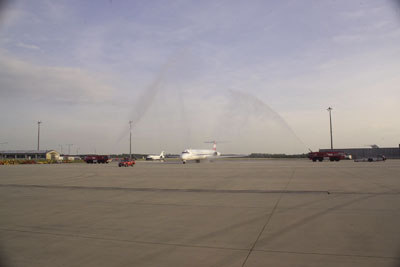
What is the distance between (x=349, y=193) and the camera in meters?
15.1

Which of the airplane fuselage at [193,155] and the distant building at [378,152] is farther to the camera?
the distant building at [378,152]

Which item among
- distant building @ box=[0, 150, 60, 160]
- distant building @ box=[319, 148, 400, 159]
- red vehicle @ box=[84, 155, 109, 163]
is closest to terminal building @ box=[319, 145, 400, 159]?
distant building @ box=[319, 148, 400, 159]

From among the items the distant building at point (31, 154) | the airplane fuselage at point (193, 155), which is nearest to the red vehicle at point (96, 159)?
the airplane fuselage at point (193, 155)

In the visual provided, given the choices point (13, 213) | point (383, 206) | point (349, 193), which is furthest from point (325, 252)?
point (13, 213)

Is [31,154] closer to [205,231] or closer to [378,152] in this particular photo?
[378,152]

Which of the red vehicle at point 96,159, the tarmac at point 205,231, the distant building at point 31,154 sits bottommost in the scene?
the tarmac at point 205,231

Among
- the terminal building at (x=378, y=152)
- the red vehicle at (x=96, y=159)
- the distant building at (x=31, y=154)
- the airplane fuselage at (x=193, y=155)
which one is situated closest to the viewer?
the airplane fuselage at (x=193, y=155)

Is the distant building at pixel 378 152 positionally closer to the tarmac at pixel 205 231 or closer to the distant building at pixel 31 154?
the tarmac at pixel 205 231

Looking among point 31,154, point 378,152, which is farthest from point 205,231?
point 31,154

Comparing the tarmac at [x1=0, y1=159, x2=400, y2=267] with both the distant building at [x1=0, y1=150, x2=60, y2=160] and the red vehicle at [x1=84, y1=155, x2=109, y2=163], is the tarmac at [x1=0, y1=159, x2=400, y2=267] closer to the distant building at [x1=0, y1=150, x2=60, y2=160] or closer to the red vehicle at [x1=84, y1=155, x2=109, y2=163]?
the red vehicle at [x1=84, y1=155, x2=109, y2=163]

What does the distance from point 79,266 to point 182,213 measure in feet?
17.4

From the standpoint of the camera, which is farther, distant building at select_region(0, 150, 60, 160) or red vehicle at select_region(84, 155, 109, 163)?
distant building at select_region(0, 150, 60, 160)

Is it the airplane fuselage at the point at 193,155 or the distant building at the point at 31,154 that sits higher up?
the distant building at the point at 31,154

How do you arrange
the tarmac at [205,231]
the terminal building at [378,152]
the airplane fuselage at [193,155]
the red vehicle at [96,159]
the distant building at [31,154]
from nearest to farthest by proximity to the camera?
the tarmac at [205,231], the airplane fuselage at [193,155], the red vehicle at [96,159], the terminal building at [378,152], the distant building at [31,154]
